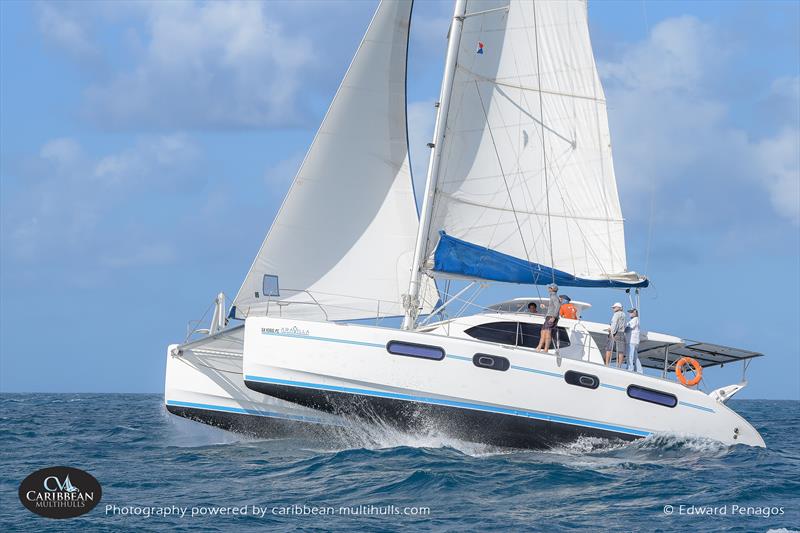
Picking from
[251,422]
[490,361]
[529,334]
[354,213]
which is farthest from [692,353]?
[251,422]

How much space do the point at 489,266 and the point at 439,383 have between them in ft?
10.1

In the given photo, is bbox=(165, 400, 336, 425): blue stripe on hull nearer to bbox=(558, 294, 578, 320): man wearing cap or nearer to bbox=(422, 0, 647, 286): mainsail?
bbox=(422, 0, 647, 286): mainsail

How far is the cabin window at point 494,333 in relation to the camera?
16.1 m

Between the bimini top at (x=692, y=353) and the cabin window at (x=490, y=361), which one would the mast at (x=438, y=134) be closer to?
the cabin window at (x=490, y=361)

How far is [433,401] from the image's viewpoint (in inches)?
592

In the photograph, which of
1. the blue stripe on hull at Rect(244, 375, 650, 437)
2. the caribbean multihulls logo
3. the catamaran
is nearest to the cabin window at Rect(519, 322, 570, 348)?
the catamaran

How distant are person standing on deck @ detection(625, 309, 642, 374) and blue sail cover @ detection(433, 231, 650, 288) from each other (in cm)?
125

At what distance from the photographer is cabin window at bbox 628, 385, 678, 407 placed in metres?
15.7

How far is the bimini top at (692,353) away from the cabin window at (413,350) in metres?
4.88

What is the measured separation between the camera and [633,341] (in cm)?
1680

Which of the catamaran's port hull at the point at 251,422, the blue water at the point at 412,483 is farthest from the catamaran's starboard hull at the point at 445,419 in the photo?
the catamaran's port hull at the point at 251,422

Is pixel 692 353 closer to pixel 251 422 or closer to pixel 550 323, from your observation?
pixel 550 323

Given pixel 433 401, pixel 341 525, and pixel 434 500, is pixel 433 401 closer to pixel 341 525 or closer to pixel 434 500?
pixel 434 500

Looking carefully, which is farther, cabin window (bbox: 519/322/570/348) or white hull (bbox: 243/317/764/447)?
cabin window (bbox: 519/322/570/348)
